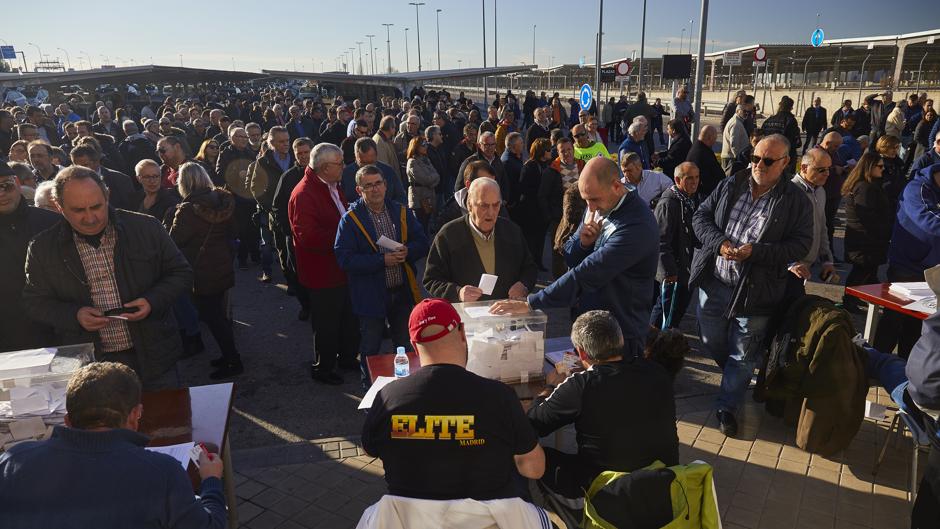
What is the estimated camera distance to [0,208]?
3.77 m

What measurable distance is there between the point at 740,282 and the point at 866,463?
1.45 meters

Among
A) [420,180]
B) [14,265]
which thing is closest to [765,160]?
[420,180]

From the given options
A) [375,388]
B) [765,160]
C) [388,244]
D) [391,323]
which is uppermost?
[765,160]

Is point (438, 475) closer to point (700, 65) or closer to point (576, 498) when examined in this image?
point (576, 498)

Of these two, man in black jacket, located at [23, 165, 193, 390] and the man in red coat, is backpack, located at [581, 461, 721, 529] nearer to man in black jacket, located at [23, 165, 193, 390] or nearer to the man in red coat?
man in black jacket, located at [23, 165, 193, 390]

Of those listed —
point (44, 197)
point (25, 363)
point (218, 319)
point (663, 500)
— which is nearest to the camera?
point (663, 500)

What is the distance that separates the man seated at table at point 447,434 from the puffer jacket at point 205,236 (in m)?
3.40

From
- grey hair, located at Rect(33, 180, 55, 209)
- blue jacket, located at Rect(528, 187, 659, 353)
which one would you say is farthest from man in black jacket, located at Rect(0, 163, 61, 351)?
blue jacket, located at Rect(528, 187, 659, 353)

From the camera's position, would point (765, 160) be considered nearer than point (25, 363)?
No

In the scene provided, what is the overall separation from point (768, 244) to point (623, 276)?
1.06 meters

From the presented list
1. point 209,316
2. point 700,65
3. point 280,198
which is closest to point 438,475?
point 209,316

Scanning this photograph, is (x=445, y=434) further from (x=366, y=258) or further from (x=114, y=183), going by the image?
(x=114, y=183)

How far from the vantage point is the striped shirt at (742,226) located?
4148 millimetres

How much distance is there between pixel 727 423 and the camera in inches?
173
